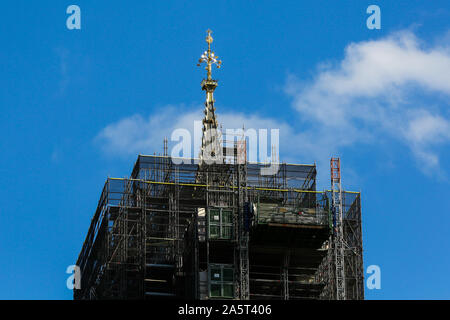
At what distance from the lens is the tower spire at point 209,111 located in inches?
7530

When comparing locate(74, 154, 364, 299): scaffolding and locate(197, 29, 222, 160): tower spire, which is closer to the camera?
locate(74, 154, 364, 299): scaffolding

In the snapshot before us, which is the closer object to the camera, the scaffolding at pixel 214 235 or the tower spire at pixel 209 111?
the scaffolding at pixel 214 235

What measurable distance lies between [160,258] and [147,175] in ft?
40.5

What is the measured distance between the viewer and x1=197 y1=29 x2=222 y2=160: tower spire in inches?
7530

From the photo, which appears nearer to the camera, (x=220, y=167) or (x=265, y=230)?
(x=265, y=230)

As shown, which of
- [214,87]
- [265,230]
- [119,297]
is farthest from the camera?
[214,87]

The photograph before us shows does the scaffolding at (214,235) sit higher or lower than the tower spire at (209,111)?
lower

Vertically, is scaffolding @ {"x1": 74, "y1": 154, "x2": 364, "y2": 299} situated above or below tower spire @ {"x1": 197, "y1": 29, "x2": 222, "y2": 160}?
below

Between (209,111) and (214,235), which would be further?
(209,111)

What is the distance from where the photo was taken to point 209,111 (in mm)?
198000
